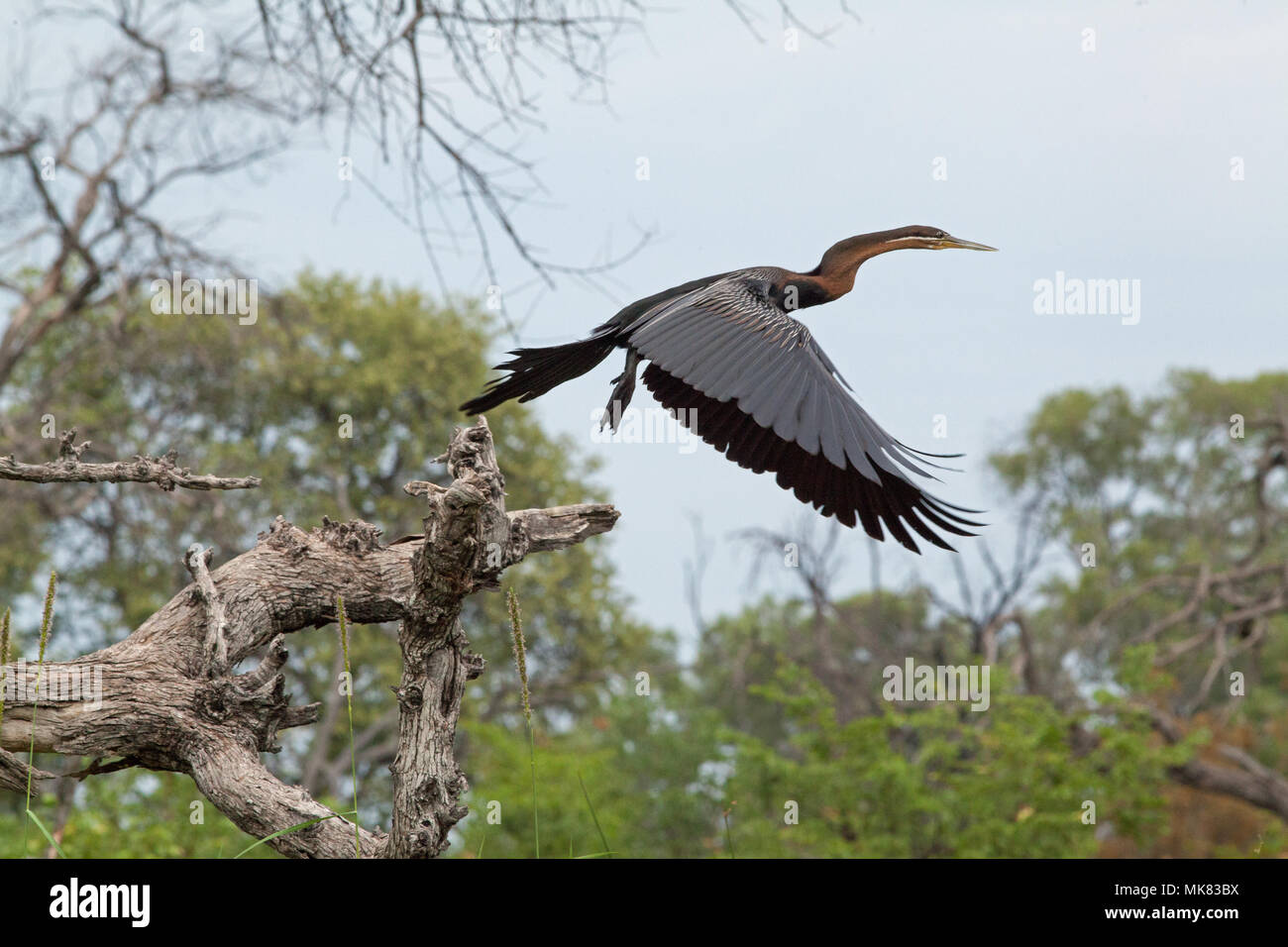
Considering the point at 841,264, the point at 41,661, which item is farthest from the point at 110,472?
the point at 841,264

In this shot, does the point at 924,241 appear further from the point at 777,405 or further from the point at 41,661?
the point at 41,661

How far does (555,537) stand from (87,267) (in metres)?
9.15

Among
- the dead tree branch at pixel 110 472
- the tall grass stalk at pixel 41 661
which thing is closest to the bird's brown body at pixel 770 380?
the dead tree branch at pixel 110 472

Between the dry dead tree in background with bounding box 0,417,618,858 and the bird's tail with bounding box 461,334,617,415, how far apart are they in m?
0.09

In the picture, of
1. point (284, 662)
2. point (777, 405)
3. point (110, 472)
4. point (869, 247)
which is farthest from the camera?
point (284, 662)

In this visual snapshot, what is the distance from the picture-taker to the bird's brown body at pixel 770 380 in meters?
2.48

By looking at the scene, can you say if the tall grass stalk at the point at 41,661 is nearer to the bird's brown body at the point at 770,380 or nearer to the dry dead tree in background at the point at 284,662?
the dry dead tree in background at the point at 284,662

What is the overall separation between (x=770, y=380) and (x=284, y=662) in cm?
147

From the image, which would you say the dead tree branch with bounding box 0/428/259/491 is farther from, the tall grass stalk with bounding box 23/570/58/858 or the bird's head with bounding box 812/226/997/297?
the bird's head with bounding box 812/226/997/297

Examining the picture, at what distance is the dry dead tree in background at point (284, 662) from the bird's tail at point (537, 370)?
87mm

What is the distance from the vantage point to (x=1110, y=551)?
22078 mm

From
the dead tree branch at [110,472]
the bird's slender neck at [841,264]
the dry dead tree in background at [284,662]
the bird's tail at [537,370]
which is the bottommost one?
the dry dead tree in background at [284,662]

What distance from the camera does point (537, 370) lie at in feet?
9.25
